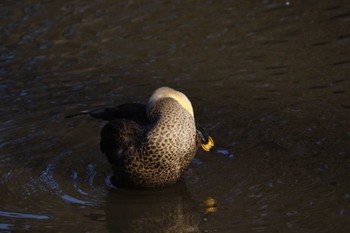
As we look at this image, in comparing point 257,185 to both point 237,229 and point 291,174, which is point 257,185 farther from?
point 237,229

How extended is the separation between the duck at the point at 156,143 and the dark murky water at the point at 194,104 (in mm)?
182

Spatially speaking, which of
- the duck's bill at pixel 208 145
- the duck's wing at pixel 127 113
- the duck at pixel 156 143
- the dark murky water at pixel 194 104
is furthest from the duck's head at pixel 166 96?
the dark murky water at pixel 194 104

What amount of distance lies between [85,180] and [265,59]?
9.74 feet

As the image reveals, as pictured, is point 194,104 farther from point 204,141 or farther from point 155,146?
point 155,146

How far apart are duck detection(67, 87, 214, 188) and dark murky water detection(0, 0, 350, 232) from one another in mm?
182

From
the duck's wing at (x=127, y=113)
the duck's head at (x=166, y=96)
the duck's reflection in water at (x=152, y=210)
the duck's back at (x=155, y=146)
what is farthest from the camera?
the duck's wing at (x=127, y=113)

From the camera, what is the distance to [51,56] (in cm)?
948

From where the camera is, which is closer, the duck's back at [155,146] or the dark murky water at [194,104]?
the dark murky water at [194,104]

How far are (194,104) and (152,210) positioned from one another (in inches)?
79.2

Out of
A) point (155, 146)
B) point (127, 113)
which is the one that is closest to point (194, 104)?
point (127, 113)

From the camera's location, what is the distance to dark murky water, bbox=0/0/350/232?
5609 mm

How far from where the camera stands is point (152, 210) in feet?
18.9

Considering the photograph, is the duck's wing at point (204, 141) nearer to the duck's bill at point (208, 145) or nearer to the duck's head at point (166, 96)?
the duck's bill at point (208, 145)

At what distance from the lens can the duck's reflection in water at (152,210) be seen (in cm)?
551
